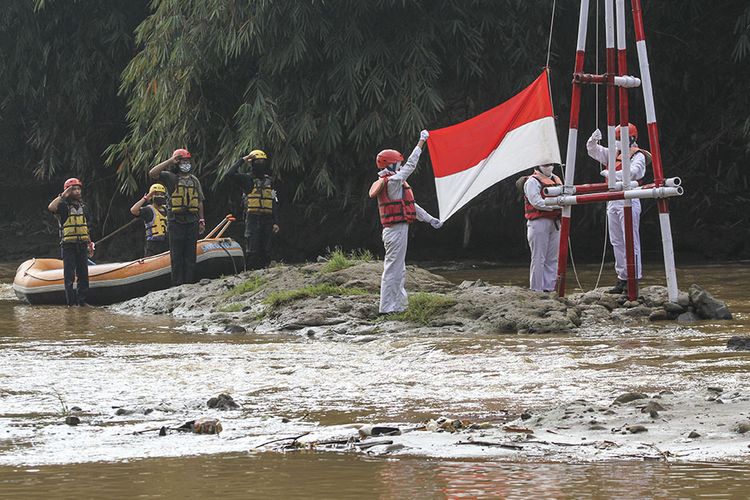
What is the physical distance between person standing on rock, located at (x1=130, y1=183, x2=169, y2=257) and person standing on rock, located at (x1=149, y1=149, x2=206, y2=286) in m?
1.74

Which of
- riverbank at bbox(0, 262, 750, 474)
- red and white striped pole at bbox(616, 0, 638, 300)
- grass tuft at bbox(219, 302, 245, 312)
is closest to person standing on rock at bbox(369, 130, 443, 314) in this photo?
riverbank at bbox(0, 262, 750, 474)

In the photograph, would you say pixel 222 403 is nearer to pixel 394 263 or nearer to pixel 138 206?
pixel 394 263

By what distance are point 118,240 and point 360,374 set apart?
1932 centimetres

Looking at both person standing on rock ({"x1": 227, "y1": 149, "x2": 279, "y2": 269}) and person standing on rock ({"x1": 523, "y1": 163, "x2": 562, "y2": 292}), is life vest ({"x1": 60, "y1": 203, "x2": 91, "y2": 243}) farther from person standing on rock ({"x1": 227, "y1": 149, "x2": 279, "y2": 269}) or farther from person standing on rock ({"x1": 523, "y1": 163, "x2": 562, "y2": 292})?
person standing on rock ({"x1": 523, "y1": 163, "x2": 562, "y2": 292})

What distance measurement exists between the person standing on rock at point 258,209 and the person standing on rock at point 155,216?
153 cm

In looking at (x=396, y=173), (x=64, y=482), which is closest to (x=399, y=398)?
(x=64, y=482)

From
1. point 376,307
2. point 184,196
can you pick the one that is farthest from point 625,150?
point 184,196

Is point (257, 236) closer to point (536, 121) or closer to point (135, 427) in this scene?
point (536, 121)

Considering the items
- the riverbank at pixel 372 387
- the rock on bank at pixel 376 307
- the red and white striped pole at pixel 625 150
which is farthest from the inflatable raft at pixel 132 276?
the red and white striped pole at pixel 625 150

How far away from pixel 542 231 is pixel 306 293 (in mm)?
2727

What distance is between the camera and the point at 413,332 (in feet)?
40.6

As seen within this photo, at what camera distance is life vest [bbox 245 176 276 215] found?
18.6 metres

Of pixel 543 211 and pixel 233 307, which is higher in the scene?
pixel 543 211

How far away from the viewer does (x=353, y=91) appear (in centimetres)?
2084
